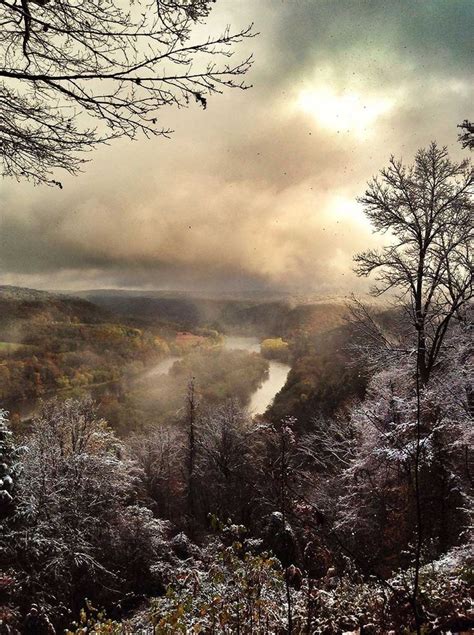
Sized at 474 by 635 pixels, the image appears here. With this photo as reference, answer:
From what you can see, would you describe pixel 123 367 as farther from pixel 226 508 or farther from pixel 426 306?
pixel 426 306

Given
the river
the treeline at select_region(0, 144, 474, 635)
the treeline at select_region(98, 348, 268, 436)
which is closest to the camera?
the treeline at select_region(0, 144, 474, 635)

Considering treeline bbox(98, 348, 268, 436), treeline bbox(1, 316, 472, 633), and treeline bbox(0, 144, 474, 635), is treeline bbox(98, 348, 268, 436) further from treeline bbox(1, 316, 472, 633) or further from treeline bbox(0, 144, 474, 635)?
treeline bbox(0, 144, 474, 635)

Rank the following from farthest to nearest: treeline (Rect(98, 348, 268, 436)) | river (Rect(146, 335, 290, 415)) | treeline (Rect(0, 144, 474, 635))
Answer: river (Rect(146, 335, 290, 415)) → treeline (Rect(98, 348, 268, 436)) → treeline (Rect(0, 144, 474, 635))

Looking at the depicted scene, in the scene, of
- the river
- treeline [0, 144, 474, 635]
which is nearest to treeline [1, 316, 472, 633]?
treeline [0, 144, 474, 635]

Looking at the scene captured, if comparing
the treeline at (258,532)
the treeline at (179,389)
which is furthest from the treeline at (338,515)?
the treeline at (179,389)

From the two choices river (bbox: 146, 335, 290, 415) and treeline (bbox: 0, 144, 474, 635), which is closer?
treeline (bbox: 0, 144, 474, 635)

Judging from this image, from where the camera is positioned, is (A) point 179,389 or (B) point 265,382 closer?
(A) point 179,389

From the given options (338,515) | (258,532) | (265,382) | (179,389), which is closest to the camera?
(338,515)

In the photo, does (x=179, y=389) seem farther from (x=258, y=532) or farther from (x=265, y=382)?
(x=258, y=532)

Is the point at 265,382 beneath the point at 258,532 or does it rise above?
beneath

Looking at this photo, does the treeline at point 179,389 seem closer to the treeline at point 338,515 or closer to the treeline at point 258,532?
the treeline at point 258,532

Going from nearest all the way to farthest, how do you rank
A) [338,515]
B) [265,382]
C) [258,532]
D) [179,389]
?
[338,515] < [258,532] < [179,389] < [265,382]

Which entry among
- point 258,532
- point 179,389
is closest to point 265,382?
point 179,389
